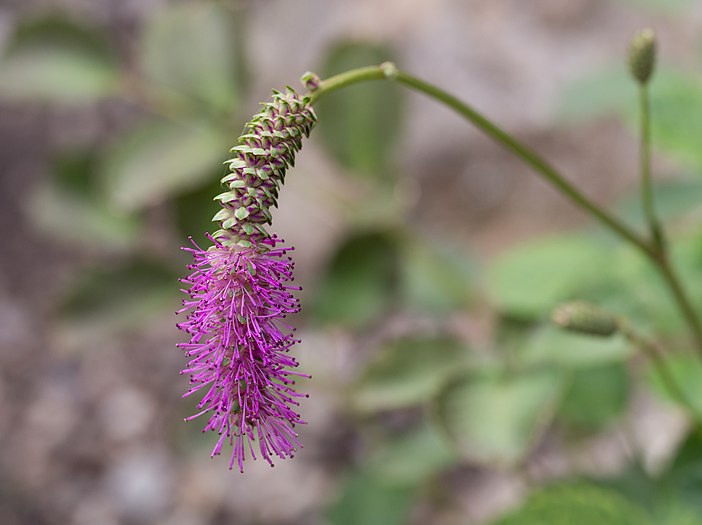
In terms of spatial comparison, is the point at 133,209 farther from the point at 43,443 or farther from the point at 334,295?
the point at 43,443

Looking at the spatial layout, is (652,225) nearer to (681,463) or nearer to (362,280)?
(681,463)

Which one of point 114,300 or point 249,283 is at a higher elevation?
point 114,300

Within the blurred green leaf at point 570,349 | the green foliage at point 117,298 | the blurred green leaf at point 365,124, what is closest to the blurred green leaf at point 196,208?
the green foliage at point 117,298

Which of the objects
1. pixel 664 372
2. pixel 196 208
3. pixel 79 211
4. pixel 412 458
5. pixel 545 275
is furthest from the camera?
pixel 79 211

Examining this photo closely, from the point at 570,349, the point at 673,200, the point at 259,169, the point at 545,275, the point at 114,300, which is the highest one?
the point at 114,300

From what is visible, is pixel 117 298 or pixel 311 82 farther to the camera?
pixel 117 298

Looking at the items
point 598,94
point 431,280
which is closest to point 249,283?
point 431,280

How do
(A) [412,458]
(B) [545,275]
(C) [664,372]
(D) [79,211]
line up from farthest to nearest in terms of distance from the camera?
(D) [79,211]
(A) [412,458]
(B) [545,275]
(C) [664,372]
